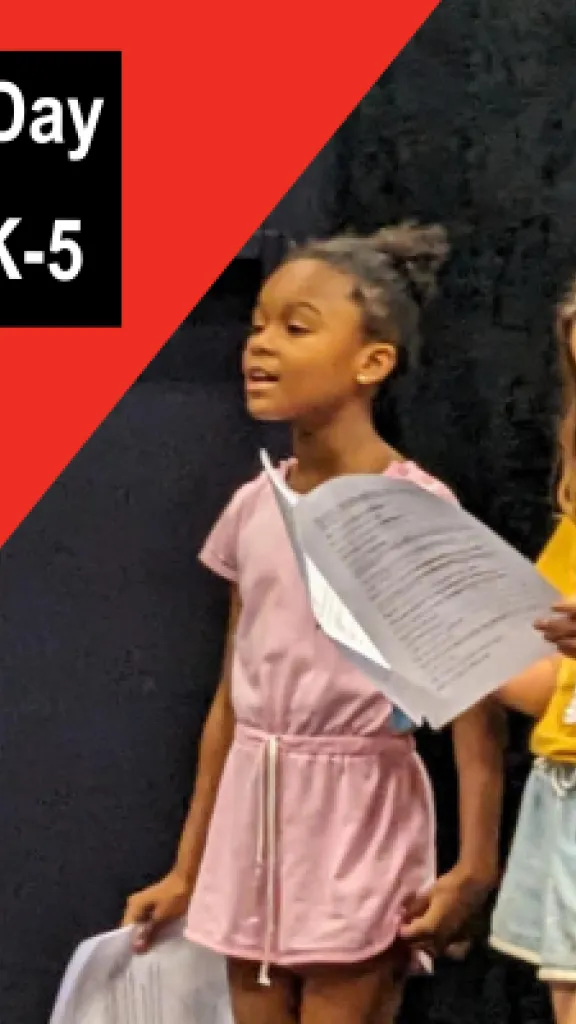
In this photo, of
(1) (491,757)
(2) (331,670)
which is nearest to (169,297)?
(2) (331,670)

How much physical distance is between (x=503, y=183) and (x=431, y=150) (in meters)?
0.07

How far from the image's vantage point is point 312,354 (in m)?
1.08

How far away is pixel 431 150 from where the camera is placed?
1167 millimetres

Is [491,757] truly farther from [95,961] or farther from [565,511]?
[95,961]

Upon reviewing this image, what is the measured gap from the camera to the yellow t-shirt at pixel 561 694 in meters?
0.94

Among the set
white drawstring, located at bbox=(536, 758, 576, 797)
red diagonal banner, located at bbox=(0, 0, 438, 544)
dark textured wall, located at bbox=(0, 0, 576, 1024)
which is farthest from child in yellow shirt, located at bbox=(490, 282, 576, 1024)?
red diagonal banner, located at bbox=(0, 0, 438, 544)

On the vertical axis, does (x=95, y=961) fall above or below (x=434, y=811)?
below

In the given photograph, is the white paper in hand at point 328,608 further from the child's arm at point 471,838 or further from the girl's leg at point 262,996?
the girl's leg at point 262,996

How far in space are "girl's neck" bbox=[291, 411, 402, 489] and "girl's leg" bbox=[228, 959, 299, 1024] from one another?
15.3 inches

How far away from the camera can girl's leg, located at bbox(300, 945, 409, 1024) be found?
3.46 feet

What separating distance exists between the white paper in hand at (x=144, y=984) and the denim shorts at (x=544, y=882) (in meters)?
0.30

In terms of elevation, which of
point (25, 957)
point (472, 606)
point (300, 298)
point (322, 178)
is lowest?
point (25, 957)

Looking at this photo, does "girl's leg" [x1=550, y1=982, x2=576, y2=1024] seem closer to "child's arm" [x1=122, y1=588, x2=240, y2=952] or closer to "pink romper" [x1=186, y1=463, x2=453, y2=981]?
"pink romper" [x1=186, y1=463, x2=453, y2=981]

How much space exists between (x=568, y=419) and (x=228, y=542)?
12.2 inches
